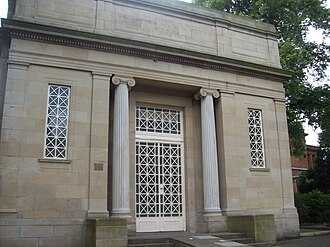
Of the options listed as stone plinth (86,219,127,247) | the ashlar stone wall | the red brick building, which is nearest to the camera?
stone plinth (86,219,127,247)

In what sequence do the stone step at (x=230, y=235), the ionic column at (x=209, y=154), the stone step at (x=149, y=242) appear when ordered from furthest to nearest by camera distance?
the ionic column at (x=209, y=154), the stone step at (x=230, y=235), the stone step at (x=149, y=242)

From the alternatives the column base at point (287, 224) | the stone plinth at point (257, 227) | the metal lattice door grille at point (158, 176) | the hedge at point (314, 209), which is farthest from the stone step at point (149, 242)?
the hedge at point (314, 209)

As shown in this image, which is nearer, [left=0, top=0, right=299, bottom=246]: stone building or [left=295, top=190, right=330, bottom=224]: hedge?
[left=0, top=0, right=299, bottom=246]: stone building

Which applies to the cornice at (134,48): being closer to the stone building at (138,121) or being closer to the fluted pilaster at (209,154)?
the stone building at (138,121)

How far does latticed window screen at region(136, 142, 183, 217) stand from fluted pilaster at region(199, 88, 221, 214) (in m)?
1.02

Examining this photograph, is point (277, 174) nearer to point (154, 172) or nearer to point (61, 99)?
point (154, 172)

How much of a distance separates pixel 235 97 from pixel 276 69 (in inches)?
91.7

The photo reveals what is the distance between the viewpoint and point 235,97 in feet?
46.0

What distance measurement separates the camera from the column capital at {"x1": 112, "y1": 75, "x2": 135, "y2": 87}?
12.0 m

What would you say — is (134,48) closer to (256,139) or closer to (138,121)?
(138,121)

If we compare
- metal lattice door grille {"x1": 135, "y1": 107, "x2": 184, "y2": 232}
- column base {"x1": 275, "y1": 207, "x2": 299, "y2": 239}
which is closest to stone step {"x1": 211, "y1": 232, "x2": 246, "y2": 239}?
metal lattice door grille {"x1": 135, "y1": 107, "x2": 184, "y2": 232}

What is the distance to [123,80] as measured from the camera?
12.1 m

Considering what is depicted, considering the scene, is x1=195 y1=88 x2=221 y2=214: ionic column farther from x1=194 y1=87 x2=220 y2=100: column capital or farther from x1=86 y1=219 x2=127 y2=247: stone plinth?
x1=86 y1=219 x2=127 y2=247: stone plinth

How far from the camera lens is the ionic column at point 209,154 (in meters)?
12.5
